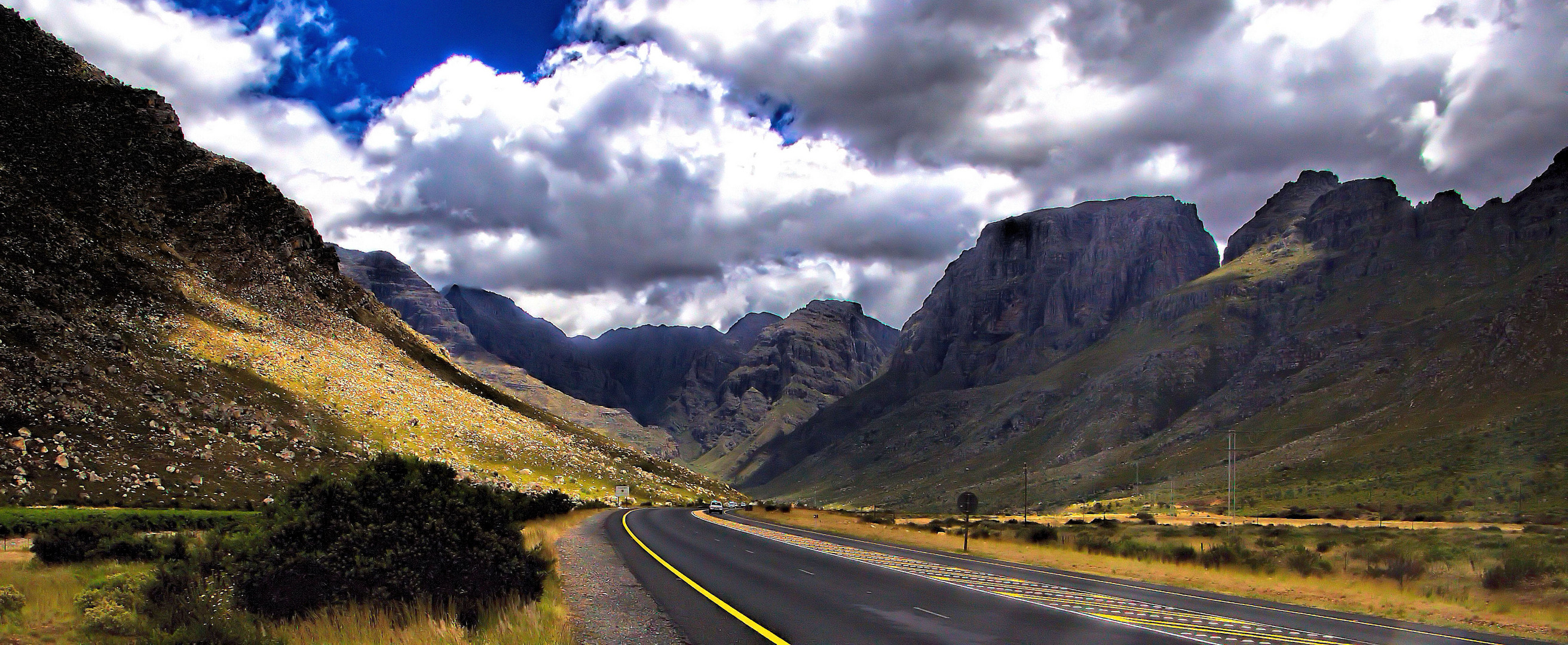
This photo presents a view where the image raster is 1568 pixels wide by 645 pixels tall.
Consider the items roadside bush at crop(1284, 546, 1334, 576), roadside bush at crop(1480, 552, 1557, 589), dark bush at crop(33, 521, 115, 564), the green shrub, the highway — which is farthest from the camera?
roadside bush at crop(1284, 546, 1334, 576)

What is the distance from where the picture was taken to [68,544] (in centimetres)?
2469

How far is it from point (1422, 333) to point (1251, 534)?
506 ft

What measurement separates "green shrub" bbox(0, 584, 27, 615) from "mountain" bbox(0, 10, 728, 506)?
38.9m

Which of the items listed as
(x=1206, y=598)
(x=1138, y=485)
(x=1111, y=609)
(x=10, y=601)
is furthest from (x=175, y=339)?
(x=1138, y=485)

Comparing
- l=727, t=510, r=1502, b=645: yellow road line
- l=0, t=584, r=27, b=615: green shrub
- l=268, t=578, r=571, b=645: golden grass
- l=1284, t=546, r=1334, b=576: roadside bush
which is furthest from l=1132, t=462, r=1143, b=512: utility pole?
l=0, t=584, r=27, b=615: green shrub

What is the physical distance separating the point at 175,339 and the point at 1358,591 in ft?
267

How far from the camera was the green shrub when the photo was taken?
16.0 m

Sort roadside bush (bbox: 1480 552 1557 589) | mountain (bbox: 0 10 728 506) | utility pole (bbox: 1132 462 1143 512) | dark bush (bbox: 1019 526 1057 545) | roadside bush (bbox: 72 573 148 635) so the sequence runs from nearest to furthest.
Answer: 1. roadside bush (bbox: 72 573 148 635)
2. roadside bush (bbox: 1480 552 1557 589)
3. dark bush (bbox: 1019 526 1057 545)
4. mountain (bbox: 0 10 728 506)
5. utility pole (bbox: 1132 462 1143 512)

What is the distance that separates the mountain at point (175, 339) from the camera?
54.4 meters

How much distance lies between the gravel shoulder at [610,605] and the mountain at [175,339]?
128ft

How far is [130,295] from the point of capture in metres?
70.9

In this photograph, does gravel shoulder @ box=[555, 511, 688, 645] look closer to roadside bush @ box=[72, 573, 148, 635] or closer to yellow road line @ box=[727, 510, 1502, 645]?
roadside bush @ box=[72, 573, 148, 635]

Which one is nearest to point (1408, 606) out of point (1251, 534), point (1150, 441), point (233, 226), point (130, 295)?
point (1251, 534)

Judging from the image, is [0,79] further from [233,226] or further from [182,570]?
[182,570]
